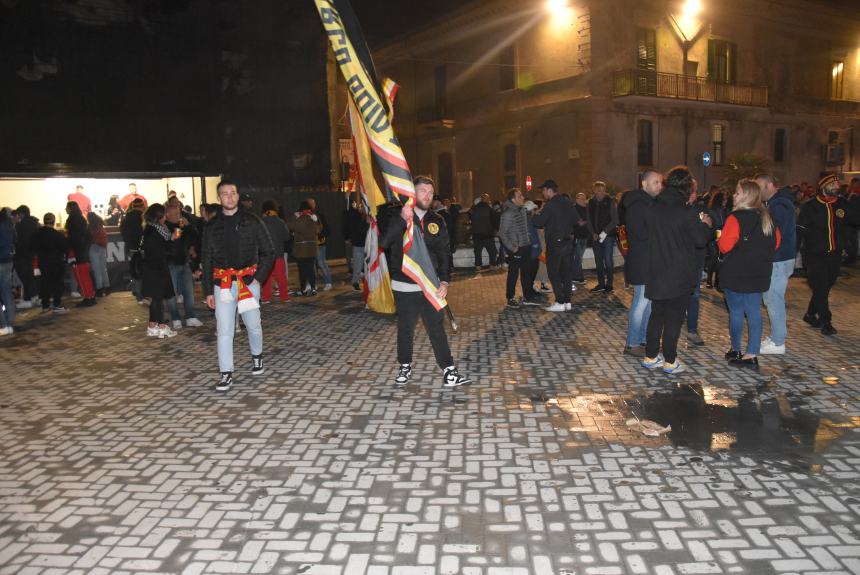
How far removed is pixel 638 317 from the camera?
7281mm

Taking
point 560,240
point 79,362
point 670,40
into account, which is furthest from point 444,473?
point 670,40

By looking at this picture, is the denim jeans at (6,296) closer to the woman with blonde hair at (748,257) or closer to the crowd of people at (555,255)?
the crowd of people at (555,255)

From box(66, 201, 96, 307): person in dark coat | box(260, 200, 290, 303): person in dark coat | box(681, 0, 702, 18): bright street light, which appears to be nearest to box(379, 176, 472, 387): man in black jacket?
box(260, 200, 290, 303): person in dark coat

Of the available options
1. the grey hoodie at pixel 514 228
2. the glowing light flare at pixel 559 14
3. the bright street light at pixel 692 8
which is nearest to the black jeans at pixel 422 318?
the grey hoodie at pixel 514 228

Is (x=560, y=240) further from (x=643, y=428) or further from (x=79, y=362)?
(x=79, y=362)

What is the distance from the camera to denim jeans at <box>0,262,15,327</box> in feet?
32.0

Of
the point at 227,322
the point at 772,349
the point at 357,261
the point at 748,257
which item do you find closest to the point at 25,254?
the point at 357,261

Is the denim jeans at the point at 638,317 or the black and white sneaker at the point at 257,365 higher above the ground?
the denim jeans at the point at 638,317

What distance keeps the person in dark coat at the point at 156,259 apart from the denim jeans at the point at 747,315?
687 cm

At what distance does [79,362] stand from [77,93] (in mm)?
12958

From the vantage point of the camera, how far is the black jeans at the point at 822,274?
8031 mm

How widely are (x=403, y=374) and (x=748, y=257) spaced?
3.55m

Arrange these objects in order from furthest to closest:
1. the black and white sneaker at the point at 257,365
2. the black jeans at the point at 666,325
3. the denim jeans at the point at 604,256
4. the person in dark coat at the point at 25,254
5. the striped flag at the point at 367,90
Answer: the person in dark coat at the point at 25,254, the denim jeans at the point at 604,256, the striped flag at the point at 367,90, the black and white sneaker at the point at 257,365, the black jeans at the point at 666,325

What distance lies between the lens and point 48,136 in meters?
17.4
